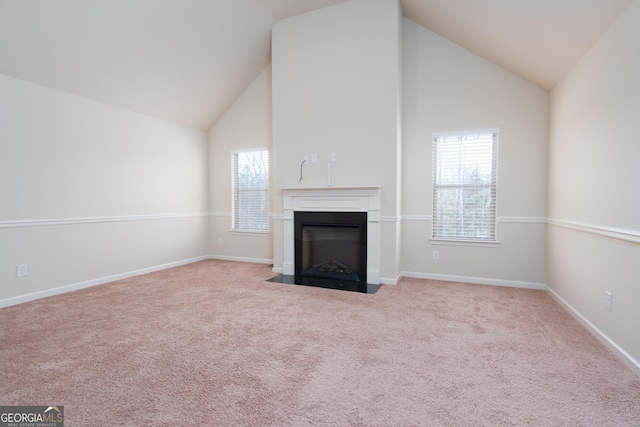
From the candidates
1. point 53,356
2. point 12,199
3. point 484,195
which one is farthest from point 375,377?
point 12,199

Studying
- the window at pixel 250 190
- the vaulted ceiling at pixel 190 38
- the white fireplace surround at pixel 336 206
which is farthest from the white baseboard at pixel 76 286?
the vaulted ceiling at pixel 190 38

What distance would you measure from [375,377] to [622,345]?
69.9 inches

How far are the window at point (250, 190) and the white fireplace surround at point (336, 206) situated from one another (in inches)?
39.5

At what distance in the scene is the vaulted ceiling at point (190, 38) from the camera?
110 inches

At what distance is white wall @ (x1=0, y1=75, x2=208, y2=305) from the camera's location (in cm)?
331

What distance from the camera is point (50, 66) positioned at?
3.36 metres

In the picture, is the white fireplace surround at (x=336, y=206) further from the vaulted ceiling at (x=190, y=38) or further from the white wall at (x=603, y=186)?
the vaulted ceiling at (x=190, y=38)

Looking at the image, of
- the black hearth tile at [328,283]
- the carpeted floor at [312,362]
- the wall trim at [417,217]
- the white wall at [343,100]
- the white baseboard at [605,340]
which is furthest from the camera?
the wall trim at [417,217]

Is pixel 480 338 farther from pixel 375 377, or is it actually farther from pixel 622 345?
pixel 375 377

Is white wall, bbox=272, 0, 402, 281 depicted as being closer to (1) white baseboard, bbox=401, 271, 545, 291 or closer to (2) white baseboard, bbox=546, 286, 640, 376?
(1) white baseboard, bbox=401, 271, 545, 291

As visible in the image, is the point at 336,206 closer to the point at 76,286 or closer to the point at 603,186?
the point at 603,186

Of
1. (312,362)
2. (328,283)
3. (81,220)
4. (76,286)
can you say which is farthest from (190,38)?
(312,362)

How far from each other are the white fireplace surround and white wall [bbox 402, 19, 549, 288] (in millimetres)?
637

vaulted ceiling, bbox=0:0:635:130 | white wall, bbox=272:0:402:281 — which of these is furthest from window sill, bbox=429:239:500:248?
vaulted ceiling, bbox=0:0:635:130
